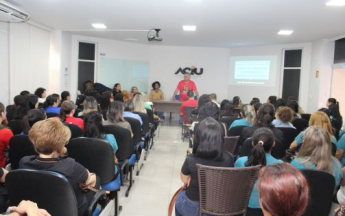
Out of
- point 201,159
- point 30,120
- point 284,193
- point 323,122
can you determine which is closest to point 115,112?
point 30,120

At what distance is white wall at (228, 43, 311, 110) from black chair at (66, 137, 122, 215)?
8.15 meters

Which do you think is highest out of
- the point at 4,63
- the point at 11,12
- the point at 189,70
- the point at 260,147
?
the point at 11,12

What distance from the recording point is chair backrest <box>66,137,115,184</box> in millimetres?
2547

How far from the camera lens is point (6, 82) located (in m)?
6.57

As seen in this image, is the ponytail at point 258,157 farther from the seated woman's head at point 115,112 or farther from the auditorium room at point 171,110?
the seated woman's head at point 115,112

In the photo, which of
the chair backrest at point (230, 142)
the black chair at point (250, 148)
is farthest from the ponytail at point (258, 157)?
the chair backrest at point (230, 142)

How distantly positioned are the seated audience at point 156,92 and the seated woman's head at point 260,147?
8190mm

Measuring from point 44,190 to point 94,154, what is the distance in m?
0.90

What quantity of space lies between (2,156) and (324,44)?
8.41m

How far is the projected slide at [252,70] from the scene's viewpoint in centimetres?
1004

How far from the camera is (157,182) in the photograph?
13.7 feet

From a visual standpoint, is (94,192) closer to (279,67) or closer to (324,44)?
(324,44)

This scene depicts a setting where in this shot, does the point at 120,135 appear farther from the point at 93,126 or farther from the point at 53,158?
the point at 53,158

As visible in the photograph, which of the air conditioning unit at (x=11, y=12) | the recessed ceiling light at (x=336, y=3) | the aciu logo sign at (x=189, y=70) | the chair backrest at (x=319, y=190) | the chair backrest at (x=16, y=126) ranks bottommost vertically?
the chair backrest at (x=319, y=190)
